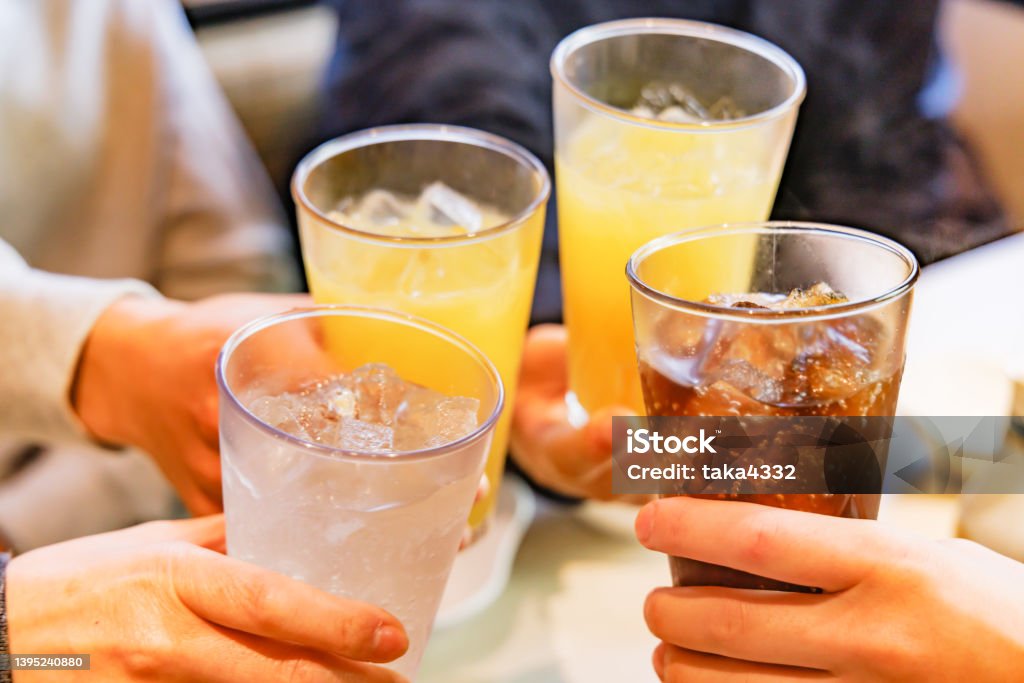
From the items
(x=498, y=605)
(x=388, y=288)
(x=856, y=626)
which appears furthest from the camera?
(x=498, y=605)

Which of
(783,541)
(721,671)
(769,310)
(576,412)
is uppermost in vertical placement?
(769,310)

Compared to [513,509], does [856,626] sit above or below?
above

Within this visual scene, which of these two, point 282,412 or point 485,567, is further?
point 485,567

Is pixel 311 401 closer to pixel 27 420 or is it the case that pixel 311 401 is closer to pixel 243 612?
pixel 243 612

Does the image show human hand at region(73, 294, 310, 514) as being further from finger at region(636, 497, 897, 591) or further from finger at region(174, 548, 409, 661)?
finger at region(636, 497, 897, 591)

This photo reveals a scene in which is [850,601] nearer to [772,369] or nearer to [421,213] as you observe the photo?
[772,369]

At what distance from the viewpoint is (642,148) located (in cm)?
84

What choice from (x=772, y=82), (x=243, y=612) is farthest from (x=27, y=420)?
(x=772, y=82)

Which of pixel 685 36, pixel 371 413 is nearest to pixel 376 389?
pixel 371 413

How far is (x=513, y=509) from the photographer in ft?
3.50

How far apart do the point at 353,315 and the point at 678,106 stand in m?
0.43

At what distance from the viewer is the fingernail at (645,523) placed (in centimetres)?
62

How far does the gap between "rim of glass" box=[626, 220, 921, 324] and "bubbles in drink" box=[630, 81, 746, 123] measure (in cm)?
28

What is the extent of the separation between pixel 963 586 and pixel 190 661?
0.45 metres
